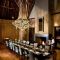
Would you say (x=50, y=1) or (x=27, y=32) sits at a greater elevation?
(x=50, y=1)

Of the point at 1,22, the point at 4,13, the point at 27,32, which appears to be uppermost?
the point at 4,13

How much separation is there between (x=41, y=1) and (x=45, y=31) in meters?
2.80

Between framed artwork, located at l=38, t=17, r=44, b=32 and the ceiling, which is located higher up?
the ceiling

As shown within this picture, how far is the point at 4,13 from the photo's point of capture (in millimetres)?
17469

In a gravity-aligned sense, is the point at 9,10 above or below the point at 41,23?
above

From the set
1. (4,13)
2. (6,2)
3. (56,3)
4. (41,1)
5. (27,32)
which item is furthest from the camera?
(4,13)

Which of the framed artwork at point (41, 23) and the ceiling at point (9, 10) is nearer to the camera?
the framed artwork at point (41, 23)

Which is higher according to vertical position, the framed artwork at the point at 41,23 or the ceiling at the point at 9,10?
the ceiling at the point at 9,10

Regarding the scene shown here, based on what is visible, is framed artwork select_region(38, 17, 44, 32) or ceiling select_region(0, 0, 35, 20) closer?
framed artwork select_region(38, 17, 44, 32)

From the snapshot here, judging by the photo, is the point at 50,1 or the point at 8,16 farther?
the point at 8,16

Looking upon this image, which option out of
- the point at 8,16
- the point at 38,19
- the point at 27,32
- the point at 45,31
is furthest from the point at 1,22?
the point at 45,31

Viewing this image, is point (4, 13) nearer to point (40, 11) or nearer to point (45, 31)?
point (40, 11)

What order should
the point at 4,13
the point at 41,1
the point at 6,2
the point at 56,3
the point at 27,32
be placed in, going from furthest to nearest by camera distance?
the point at 4,13 → the point at 6,2 → the point at 27,32 → the point at 41,1 → the point at 56,3

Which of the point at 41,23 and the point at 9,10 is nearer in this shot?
the point at 41,23
